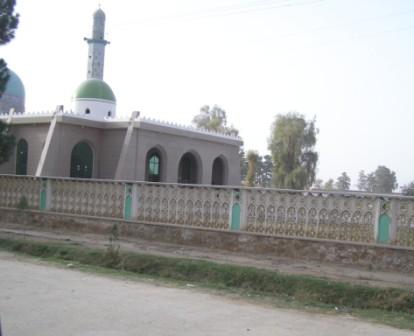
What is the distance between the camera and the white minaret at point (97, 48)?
41.0 metres

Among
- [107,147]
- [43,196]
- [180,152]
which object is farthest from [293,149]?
[43,196]

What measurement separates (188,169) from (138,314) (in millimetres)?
23199

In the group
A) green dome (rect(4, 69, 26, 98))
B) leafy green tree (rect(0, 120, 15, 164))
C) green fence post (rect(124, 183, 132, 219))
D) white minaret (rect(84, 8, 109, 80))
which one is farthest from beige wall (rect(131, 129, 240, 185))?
green dome (rect(4, 69, 26, 98))

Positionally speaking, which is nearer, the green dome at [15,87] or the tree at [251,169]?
the green dome at [15,87]

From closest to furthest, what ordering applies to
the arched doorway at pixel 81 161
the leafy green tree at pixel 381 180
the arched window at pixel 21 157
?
the arched doorway at pixel 81 161, the arched window at pixel 21 157, the leafy green tree at pixel 381 180

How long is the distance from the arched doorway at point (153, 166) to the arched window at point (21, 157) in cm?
594

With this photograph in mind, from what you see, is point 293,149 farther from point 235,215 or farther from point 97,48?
point 235,215

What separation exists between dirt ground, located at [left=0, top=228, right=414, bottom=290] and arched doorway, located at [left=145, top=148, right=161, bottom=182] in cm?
1188

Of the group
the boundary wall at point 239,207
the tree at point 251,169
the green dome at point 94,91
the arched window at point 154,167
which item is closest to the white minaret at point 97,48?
the green dome at point 94,91

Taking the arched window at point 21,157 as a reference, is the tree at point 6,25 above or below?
above

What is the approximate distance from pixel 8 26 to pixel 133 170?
10643 millimetres

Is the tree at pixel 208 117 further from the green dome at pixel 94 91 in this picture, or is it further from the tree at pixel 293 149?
the green dome at pixel 94 91

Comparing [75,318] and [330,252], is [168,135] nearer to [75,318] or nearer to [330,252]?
[330,252]

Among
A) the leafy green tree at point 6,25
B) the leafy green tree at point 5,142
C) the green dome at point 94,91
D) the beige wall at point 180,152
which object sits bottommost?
the leafy green tree at point 5,142
